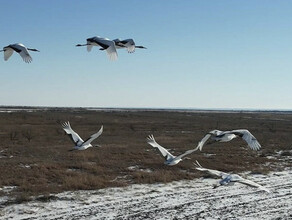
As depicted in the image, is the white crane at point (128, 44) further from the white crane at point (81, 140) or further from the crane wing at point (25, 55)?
the white crane at point (81, 140)

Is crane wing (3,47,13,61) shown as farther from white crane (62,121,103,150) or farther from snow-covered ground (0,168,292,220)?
snow-covered ground (0,168,292,220)

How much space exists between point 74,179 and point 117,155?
8588mm

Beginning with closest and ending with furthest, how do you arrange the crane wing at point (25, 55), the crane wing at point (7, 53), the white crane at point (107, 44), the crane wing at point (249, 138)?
1. the white crane at point (107, 44)
2. the crane wing at point (25, 55)
3. the crane wing at point (249, 138)
4. the crane wing at point (7, 53)

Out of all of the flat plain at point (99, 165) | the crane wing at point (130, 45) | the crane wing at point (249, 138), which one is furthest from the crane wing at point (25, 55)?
the flat plain at point (99, 165)

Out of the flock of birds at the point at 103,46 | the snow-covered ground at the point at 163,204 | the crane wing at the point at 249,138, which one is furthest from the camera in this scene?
the snow-covered ground at the point at 163,204

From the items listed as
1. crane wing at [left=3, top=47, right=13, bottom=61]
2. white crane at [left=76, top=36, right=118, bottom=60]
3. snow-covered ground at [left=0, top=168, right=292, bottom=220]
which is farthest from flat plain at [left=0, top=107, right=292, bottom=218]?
white crane at [left=76, top=36, right=118, bottom=60]

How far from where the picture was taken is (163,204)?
52.3ft

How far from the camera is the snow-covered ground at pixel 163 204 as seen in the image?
1445 cm

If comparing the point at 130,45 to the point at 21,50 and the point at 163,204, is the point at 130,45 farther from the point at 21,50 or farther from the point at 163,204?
the point at 163,204

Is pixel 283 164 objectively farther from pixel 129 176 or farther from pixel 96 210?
pixel 96 210

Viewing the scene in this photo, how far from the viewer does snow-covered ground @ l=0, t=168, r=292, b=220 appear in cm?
1445

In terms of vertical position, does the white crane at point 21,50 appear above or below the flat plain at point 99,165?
above

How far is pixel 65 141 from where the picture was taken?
36188 millimetres

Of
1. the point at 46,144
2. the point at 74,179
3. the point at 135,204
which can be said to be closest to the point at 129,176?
the point at 74,179
